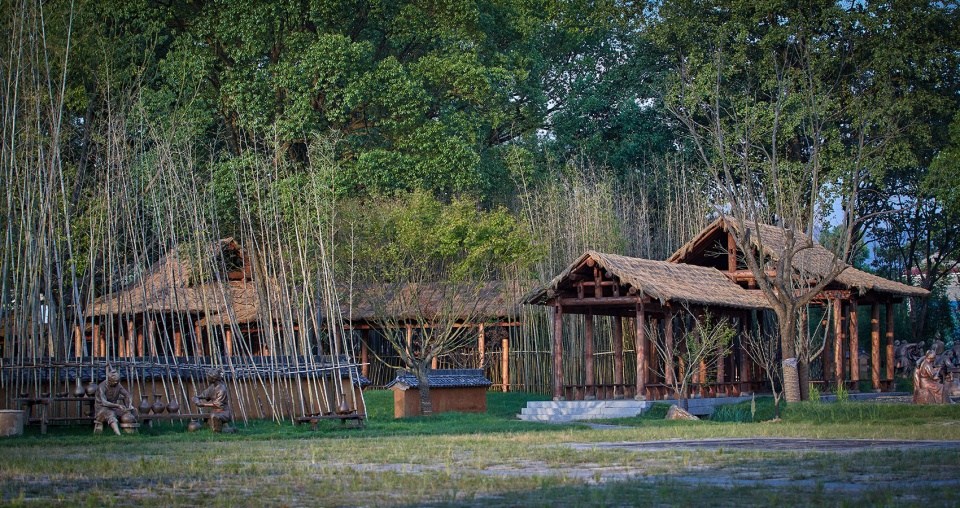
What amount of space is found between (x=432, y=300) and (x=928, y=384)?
34.7 feet

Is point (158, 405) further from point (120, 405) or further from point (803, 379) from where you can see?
Result: point (803, 379)

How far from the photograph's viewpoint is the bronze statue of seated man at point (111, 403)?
14297 millimetres

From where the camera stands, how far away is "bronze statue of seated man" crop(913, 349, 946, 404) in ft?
60.1

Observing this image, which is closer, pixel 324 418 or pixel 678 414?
pixel 324 418

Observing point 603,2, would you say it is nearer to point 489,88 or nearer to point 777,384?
point 489,88

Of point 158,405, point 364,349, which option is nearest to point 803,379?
point 158,405

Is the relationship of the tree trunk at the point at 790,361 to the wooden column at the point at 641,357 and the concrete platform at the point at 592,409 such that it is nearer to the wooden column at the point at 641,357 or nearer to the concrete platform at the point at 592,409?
the concrete platform at the point at 592,409

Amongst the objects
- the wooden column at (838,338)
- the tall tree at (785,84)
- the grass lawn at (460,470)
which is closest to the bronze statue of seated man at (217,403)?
the grass lawn at (460,470)

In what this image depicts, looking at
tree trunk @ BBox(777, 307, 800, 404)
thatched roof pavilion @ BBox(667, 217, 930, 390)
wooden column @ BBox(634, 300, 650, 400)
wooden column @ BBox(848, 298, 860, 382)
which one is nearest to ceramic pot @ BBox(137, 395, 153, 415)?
wooden column @ BBox(634, 300, 650, 400)

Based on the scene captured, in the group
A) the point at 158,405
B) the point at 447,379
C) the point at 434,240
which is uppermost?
the point at 434,240

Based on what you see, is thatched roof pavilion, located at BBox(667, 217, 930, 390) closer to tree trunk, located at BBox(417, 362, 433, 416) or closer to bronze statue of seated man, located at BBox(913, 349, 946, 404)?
bronze statue of seated man, located at BBox(913, 349, 946, 404)

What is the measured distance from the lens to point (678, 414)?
18.4 metres

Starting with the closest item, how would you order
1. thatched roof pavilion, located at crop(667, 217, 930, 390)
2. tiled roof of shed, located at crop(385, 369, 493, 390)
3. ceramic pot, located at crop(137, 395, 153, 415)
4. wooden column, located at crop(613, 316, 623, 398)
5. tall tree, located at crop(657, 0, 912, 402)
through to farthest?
ceramic pot, located at crop(137, 395, 153, 415)
tiled roof of shed, located at crop(385, 369, 493, 390)
wooden column, located at crop(613, 316, 623, 398)
thatched roof pavilion, located at crop(667, 217, 930, 390)
tall tree, located at crop(657, 0, 912, 402)

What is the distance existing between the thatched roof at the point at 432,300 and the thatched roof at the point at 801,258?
150 inches
